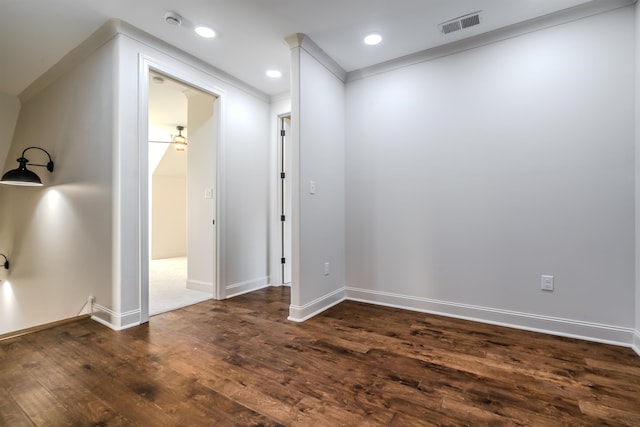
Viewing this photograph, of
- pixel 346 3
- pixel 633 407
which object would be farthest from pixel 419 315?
pixel 346 3

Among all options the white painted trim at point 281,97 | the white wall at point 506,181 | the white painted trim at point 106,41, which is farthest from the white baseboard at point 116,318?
the white painted trim at point 281,97

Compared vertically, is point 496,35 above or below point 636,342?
above

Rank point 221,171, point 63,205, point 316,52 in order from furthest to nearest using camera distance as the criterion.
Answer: point 221,171, point 63,205, point 316,52

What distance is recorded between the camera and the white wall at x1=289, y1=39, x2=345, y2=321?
2.73 meters

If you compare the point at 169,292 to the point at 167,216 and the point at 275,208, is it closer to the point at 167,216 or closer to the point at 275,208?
the point at 275,208

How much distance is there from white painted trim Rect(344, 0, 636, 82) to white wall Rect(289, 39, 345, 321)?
49 centimetres

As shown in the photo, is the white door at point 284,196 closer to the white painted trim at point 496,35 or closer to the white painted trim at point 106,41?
the white painted trim at point 106,41

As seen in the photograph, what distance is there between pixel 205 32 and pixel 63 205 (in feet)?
8.20

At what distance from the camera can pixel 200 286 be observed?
12.5 feet

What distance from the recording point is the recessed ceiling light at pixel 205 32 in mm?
2588

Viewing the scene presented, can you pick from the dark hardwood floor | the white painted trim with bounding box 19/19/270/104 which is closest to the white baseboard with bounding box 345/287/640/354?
the dark hardwood floor

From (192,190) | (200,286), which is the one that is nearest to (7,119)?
(192,190)

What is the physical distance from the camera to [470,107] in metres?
2.75

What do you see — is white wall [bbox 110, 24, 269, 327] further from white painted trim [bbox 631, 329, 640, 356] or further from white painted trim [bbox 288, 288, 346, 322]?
white painted trim [bbox 631, 329, 640, 356]
